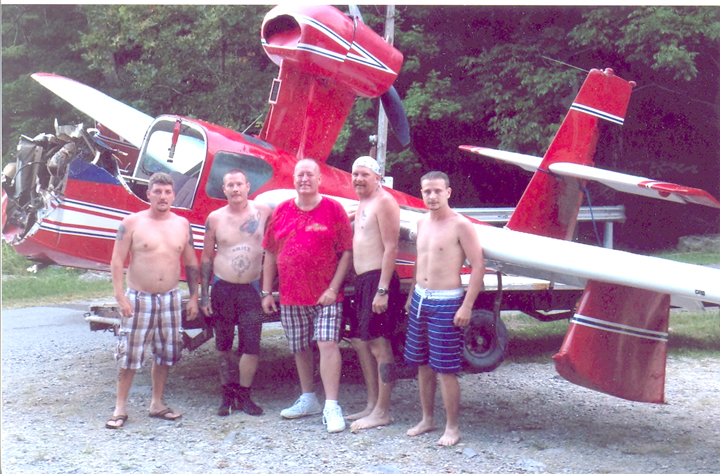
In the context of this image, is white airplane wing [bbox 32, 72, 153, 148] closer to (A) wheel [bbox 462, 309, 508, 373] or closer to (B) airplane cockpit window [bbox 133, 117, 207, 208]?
(B) airplane cockpit window [bbox 133, 117, 207, 208]

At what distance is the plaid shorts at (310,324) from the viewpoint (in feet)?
15.2

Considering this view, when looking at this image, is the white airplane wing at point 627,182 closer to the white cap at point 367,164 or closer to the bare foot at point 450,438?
the white cap at point 367,164

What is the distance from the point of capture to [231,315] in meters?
4.78

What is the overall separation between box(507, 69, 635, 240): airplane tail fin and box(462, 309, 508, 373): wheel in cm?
149

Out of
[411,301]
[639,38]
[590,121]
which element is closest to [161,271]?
[411,301]

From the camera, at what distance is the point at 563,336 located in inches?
324

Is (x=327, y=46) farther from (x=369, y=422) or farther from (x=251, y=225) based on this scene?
(x=369, y=422)

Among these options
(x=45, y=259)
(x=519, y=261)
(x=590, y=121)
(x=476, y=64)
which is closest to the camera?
(x=519, y=261)

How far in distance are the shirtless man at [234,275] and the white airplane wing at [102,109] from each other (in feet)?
8.61

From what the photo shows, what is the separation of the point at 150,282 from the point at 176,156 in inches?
63.9

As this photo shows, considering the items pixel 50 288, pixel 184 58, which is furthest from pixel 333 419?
pixel 184 58

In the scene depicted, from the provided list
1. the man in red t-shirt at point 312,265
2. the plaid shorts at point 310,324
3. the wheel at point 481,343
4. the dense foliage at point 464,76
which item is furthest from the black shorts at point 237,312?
the dense foliage at point 464,76

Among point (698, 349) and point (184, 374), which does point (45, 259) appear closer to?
point (184, 374)

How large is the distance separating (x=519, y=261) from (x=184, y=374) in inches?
129
